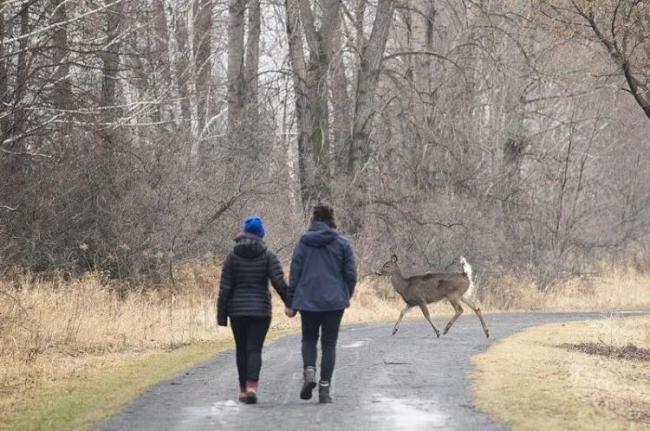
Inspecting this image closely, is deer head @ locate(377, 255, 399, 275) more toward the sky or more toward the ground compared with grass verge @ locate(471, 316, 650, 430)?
more toward the sky

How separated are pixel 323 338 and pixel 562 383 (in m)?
3.53

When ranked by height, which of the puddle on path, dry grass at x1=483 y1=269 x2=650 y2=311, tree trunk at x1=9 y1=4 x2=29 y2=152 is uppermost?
tree trunk at x1=9 y1=4 x2=29 y2=152

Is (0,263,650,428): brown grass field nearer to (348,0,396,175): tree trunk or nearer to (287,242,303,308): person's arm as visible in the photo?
(287,242,303,308): person's arm

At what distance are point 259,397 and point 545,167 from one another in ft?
93.1

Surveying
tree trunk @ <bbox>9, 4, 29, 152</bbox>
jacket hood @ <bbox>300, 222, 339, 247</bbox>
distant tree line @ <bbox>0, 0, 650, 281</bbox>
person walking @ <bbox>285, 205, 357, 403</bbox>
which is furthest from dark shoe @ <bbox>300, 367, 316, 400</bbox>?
tree trunk @ <bbox>9, 4, 29, 152</bbox>

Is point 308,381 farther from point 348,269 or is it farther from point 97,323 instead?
point 97,323

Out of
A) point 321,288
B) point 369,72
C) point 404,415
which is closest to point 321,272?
point 321,288

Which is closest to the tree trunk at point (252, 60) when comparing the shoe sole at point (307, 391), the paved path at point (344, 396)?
the paved path at point (344, 396)

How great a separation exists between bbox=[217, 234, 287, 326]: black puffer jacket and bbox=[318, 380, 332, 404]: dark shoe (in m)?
0.95

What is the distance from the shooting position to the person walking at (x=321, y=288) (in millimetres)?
12672

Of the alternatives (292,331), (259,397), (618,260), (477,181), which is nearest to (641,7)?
(292,331)

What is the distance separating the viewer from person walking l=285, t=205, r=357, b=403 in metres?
12.7

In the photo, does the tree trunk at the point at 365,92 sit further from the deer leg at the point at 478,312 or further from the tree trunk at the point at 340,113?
the deer leg at the point at 478,312

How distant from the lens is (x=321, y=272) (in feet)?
41.9
